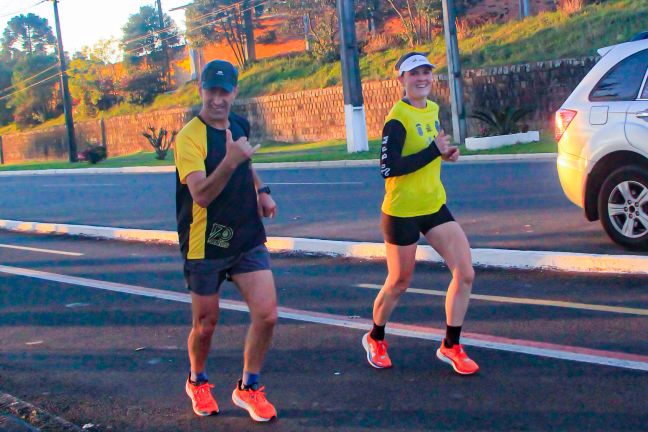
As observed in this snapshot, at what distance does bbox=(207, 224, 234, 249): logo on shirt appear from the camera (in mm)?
4473

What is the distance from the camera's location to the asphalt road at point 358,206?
9875 mm

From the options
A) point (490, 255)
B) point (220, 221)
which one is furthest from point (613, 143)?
point (220, 221)

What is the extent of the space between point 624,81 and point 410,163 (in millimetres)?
4174

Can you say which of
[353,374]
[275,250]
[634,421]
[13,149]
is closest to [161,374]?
[353,374]

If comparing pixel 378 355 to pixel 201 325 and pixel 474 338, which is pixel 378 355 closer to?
pixel 474 338

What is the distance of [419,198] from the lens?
5.23 m

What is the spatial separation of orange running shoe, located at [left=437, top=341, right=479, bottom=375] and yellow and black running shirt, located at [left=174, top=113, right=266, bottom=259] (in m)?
1.48

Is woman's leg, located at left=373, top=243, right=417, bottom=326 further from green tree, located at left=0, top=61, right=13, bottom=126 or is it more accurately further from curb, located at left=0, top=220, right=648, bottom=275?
green tree, located at left=0, top=61, right=13, bottom=126

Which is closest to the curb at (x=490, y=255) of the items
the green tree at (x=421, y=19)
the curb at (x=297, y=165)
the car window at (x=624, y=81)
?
the car window at (x=624, y=81)

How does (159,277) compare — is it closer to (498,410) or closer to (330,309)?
(330,309)

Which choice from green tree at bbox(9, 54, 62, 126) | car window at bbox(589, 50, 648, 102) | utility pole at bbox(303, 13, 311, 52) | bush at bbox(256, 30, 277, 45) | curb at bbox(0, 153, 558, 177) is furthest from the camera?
green tree at bbox(9, 54, 62, 126)

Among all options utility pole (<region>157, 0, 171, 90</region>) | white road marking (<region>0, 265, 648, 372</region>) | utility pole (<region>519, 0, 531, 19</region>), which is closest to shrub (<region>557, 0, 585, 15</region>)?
utility pole (<region>519, 0, 531, 19</region>)

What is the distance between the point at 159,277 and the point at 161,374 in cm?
349

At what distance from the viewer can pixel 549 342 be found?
227 inches
